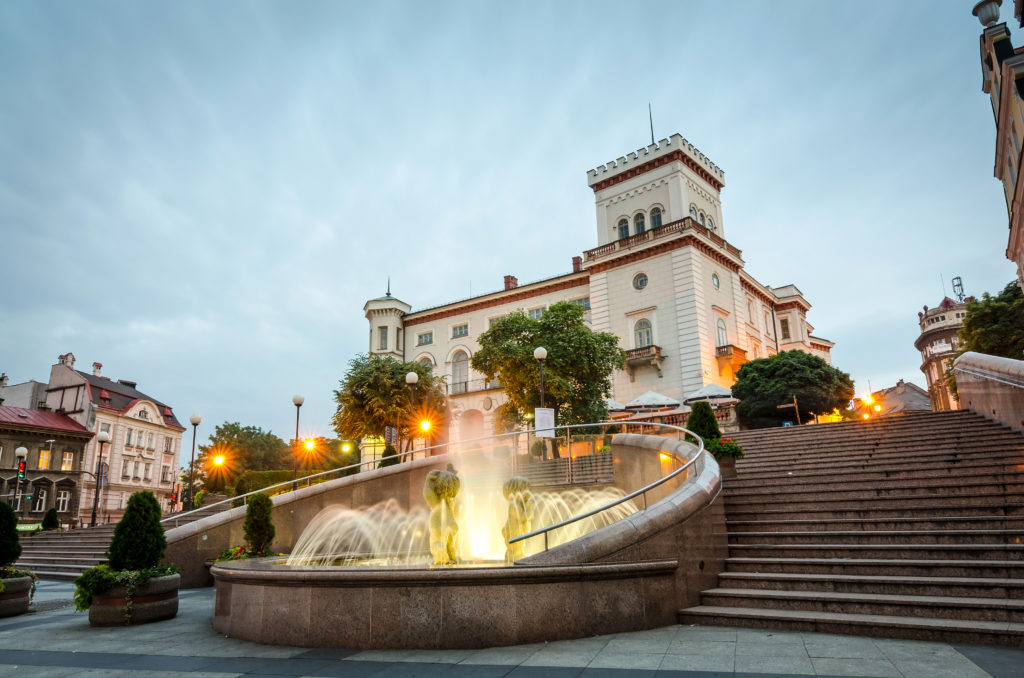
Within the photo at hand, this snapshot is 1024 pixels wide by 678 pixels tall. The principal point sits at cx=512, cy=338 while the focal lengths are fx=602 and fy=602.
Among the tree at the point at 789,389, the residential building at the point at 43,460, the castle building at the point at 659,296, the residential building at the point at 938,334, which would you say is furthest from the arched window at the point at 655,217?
the residential building at the point at 938,334

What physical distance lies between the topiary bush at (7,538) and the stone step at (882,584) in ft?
39.6

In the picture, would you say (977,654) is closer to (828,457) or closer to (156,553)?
(828,457)

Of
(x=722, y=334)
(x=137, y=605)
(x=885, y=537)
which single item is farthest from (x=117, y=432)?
(x=885, y=537)

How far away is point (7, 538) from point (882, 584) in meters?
13.9

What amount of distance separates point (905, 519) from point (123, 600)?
39.5ft

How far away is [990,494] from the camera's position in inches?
377

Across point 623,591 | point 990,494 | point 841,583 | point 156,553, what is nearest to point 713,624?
point 623,591

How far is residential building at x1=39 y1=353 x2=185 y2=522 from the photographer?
160 feet

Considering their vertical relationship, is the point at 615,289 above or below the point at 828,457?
above

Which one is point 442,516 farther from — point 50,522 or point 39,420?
point 39,420

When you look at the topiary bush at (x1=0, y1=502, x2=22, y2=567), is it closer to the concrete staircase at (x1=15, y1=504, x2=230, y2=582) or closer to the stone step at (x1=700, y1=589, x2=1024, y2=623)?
the concrete staircase at (x1=15, y1=504, x2=230, y2=582)

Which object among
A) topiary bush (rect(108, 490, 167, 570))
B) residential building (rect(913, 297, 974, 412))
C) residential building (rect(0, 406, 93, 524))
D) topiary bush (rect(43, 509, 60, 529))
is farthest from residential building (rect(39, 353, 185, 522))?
residential building (rect(913, 297, 974, 412))

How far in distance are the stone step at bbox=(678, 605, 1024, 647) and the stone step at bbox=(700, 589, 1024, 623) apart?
0.38 feet

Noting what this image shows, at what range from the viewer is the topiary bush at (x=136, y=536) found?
31.4ft
